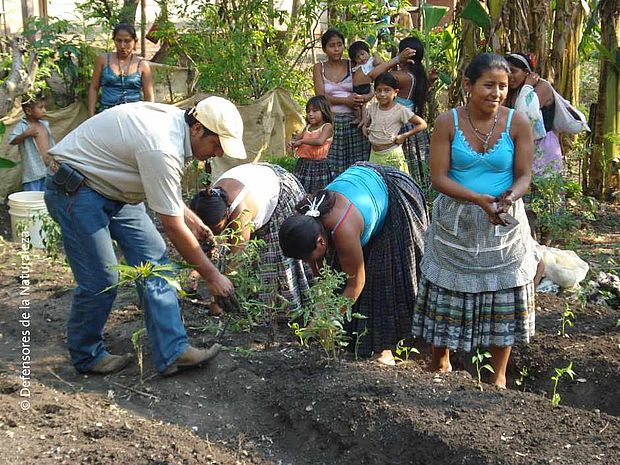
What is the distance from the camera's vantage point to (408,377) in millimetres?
3930

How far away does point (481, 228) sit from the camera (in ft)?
13.2

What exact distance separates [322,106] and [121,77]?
1996 mm

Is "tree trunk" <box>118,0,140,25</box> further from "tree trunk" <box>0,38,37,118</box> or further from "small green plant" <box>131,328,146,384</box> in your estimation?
"small green plant" <box>131,328,146,384</box>

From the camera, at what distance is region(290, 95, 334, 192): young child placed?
700cm

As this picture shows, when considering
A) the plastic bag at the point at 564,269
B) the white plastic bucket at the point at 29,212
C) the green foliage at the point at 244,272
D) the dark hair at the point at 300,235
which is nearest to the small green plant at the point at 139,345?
the green foliage at the point at 244,272

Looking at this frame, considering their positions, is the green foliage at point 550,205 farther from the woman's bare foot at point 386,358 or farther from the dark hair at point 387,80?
the woman's bare foot at point 386,358

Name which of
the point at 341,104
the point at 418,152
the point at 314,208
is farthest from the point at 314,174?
the point at 314,208

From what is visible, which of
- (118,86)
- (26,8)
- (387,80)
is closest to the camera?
(387,80)

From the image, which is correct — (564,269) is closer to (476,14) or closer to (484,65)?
(484,65)

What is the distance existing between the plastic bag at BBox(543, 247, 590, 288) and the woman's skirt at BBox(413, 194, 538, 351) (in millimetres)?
1392

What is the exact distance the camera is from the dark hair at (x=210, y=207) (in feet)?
14.0

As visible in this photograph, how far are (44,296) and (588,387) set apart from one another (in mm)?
3540

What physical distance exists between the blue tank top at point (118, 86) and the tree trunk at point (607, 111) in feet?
14.5

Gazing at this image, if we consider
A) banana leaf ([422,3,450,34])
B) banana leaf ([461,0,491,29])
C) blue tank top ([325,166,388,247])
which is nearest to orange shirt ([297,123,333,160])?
banana leaf ([461,0,491,29])
